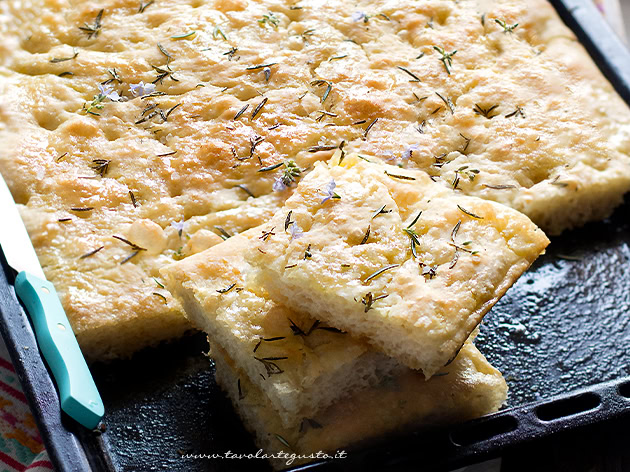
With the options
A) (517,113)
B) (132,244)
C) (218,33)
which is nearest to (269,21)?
(218,33)

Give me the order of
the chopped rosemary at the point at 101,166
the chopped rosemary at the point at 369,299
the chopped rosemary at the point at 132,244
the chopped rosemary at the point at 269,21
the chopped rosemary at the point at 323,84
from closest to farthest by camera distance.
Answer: the chopped rosemary at the point at 369,299
the chopped rosemary at the point at 132,244
the chopped rosemary at the point at 101,166
the chopped rosemary at the point at 323,84
the chopped rosemary at the point at 269,21

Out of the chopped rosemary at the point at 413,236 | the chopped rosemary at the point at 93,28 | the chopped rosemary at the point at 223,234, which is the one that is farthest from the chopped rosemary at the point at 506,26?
the chopped rosemary at the point at 93,28

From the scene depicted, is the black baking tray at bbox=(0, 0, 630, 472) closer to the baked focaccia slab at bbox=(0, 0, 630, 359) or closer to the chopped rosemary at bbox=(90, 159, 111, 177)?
the baked focaccia slab at bbox=(0, 0, 630, 359)

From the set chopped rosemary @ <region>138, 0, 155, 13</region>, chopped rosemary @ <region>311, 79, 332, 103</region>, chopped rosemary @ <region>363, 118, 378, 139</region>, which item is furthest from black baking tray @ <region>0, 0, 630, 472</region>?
chopped rosemary @ <region>138, 0, 155, 13</region>

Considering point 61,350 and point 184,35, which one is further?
point 184,35

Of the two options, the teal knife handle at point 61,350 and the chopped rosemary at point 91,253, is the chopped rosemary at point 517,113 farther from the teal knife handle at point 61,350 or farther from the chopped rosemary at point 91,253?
the teal knife handle at point 61,350

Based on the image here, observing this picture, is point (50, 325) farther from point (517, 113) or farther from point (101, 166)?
point (517, 113)

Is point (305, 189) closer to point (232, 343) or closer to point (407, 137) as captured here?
point (232, 343)
